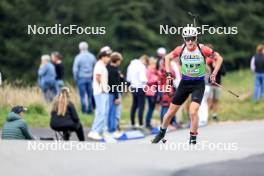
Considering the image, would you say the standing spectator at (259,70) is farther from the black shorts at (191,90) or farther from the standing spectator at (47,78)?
the black shorts at (191,90)

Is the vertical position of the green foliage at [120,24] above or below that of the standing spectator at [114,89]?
above

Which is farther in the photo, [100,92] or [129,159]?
[100,92]

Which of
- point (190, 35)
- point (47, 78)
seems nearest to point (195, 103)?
point (190, 35)

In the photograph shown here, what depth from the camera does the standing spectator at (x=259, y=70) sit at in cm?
2341

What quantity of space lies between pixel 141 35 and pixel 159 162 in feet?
109

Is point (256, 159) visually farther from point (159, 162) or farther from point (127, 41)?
point (127, 41)

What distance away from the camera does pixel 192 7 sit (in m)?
47.8

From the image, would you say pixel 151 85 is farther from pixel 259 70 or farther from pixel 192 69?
pixel 192 69

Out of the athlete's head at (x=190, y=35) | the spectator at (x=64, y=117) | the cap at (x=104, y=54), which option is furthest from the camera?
the cap at (x=104, y=54)

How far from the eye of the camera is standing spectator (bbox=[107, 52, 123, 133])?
57.0 feet

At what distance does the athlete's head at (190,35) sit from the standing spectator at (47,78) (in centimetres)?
997

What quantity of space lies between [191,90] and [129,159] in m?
1.87

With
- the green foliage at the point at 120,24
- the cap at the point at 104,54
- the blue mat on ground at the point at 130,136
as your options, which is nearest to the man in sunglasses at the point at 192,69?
the blue mat on ground at the point at 130,136

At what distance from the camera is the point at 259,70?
23.6 m
